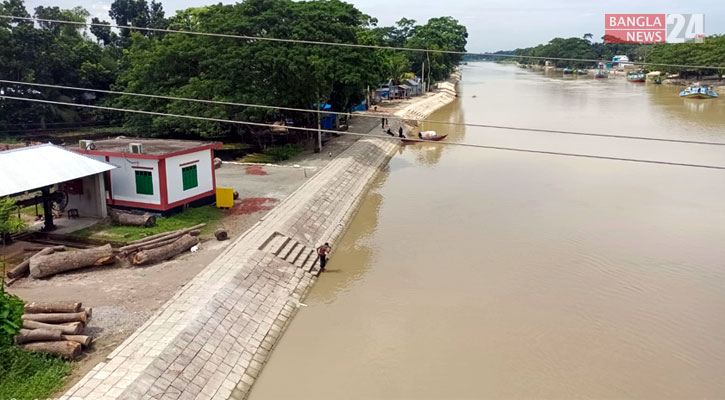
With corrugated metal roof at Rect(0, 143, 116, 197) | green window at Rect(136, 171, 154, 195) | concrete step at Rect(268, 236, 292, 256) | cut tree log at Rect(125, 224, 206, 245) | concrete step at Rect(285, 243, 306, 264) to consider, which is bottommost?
concrete step at Rect(285, 243, 306, 264)

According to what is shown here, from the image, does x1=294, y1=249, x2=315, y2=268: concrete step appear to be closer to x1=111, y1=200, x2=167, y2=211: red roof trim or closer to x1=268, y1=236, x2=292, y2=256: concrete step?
x1=268, y1=236, x2=292, y2=256: concrete step

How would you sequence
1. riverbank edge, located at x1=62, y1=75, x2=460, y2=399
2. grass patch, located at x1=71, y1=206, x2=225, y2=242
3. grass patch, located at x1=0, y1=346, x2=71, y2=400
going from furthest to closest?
grass patch, located at x1=71, y1=206, x2=225, y2=242, riverbank edge, located at x1=62, y1=75, x2=460, y2=399, grass patch, located at x1=0, y1=346, x2=71, y2=400

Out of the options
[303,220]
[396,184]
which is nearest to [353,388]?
[303,220]

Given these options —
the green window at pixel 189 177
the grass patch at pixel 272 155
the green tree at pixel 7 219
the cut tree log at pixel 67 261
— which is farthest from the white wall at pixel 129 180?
the grass patch at pixel 272 155

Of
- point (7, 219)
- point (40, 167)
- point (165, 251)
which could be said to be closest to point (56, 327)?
point (165, 251)

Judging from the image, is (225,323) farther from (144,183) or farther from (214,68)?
(214,68)

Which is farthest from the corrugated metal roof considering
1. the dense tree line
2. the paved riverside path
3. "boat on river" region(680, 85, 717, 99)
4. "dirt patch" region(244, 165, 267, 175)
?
"boat on river" region(680, 85, 717, 99)

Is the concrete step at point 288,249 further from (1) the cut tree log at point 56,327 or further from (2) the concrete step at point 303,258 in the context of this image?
(1) the cut tree log at point 56,327
